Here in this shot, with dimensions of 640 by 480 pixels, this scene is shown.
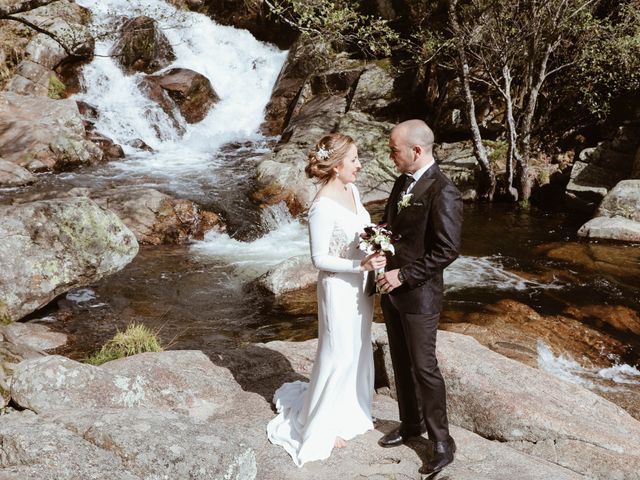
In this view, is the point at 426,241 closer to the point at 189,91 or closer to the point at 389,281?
the point at 389,281

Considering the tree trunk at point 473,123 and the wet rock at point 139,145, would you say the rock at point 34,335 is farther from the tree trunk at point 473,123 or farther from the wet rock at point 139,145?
the wet rock at point 139,145

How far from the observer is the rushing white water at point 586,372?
6586mm

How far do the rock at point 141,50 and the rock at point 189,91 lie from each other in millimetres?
958

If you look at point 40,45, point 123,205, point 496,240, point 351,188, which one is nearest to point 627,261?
point 496,240

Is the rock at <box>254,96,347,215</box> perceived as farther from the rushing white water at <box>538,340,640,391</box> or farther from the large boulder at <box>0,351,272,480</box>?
the large boulder at <box>0,351,272,480</box>

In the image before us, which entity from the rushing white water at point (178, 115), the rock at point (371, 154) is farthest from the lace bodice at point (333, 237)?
the rushing white water at point (178, 115)

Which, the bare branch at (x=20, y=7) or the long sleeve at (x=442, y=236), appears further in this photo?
the bare branch at (x=20, y=7)

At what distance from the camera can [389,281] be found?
11.9 ft

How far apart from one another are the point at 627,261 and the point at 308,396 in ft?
29.0

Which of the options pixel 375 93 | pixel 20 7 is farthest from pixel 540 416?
pixel 375 93

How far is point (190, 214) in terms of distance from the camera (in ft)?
41.6

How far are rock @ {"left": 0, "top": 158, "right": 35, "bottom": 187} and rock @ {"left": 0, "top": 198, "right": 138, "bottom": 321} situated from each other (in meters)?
6.61

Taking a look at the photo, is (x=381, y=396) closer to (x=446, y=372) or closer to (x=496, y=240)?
(x=446, y=372)

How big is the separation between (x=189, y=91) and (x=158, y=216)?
1011cm
